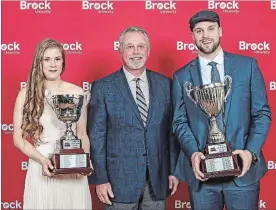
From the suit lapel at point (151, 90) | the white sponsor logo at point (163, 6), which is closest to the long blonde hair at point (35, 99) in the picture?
the suit lapel at point (151, 90)

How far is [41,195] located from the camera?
93.2 inches

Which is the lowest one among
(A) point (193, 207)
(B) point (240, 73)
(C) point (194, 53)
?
(A) point (193, 207)

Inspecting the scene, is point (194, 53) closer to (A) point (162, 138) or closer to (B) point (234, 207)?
(A) point (162, 138)

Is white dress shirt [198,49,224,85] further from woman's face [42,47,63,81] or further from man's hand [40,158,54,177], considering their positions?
man's hand [40,158,54,177]

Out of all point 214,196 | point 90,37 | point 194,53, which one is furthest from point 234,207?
point 90,37

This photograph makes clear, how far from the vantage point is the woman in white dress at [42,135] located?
2.35m

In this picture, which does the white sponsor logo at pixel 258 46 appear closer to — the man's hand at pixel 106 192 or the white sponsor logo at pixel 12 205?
the man's hand at pixel 106 192

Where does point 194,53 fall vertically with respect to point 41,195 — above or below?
above

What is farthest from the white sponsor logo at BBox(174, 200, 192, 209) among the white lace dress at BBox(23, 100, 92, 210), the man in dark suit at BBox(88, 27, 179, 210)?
the white lace dress at BBox(23, 100, 92, 210)

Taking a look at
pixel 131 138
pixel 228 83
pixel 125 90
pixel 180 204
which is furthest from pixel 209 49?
pixel 180 204

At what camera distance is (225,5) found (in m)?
3.27

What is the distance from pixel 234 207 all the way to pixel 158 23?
4.88 feet

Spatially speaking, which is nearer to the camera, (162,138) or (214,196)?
(214,196)

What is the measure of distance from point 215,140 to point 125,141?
0.49 meters
